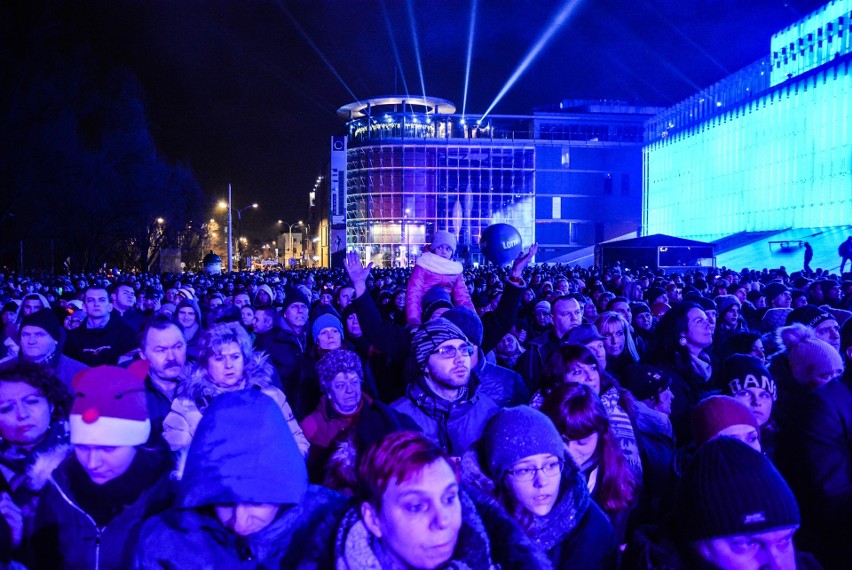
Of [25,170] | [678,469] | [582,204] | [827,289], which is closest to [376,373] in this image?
[678,469]

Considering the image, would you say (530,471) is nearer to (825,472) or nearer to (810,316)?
(825,472)

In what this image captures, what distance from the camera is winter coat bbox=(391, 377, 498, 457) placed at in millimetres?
3367

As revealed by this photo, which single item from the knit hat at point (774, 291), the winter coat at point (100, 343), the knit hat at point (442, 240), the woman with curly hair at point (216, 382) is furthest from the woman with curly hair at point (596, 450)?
the knit hat at point (774, 291)

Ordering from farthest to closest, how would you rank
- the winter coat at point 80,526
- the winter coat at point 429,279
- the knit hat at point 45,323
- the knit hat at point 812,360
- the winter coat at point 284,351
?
the winter coat at point 284,351 → the winter coat at point 429,279 → the knit hat at point 45,323 → the knit hat at point 812,360 → the winter coat at point 80,526

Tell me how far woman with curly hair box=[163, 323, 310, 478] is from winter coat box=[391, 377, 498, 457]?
604 mm

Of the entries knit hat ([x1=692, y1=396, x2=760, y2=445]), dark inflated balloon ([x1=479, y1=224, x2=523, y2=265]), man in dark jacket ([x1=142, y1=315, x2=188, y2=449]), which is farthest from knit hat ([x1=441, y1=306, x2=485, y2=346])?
dark inflated balloon ([x1=479, y1=224, x2=523, y2=265])

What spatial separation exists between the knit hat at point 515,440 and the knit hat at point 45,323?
401 cm

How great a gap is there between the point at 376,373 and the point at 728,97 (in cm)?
4961

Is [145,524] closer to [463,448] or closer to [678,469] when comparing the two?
[463,448]

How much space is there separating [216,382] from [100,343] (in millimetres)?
3425

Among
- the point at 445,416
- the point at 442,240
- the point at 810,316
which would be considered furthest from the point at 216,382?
the point at 810,316

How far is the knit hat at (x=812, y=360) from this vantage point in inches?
153

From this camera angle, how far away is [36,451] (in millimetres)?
2807

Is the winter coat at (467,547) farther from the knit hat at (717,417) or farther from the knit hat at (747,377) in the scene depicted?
the knit hat at (747,377)
